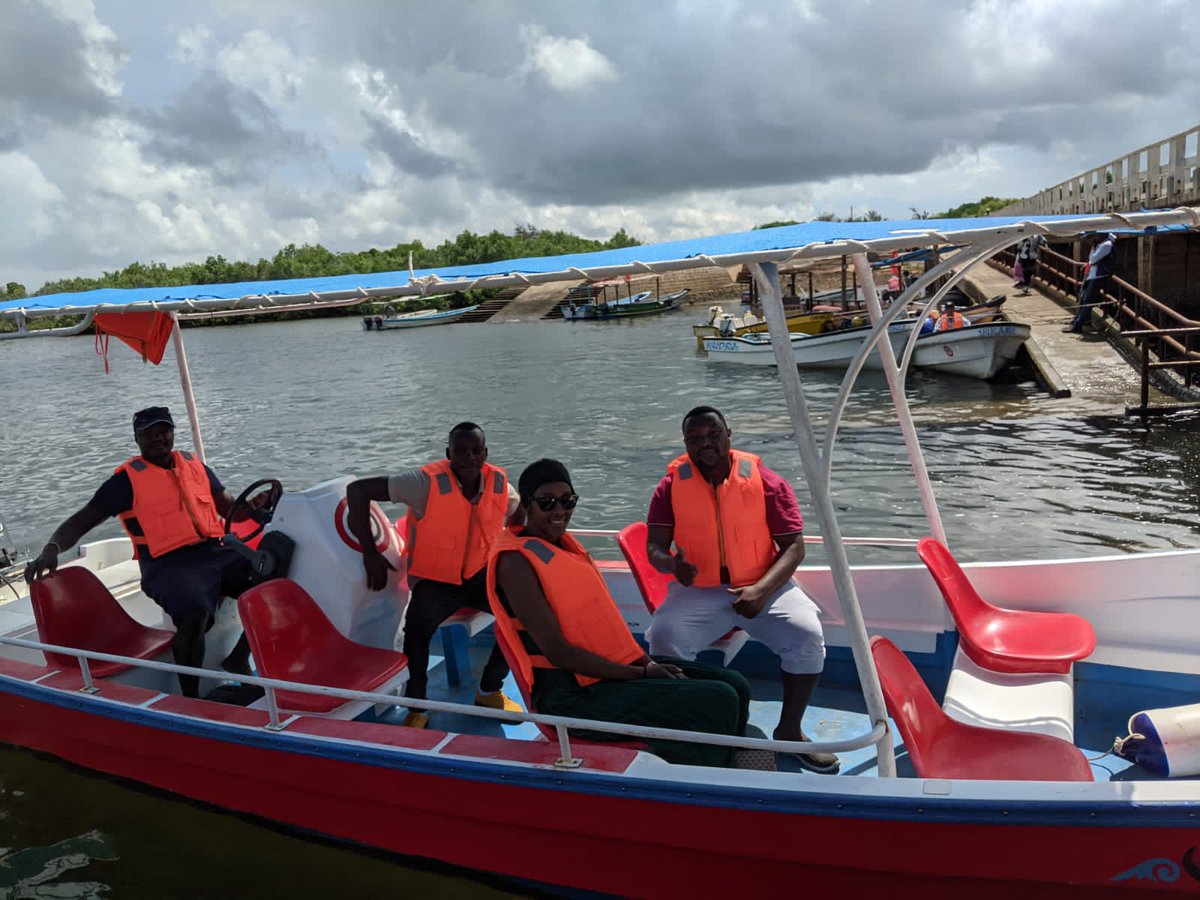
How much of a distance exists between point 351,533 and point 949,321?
57.4 ft

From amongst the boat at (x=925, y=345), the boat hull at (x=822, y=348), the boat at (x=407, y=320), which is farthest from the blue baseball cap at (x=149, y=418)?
the boat at (x=407, y=320)

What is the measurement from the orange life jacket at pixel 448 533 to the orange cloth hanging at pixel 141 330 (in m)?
2.15

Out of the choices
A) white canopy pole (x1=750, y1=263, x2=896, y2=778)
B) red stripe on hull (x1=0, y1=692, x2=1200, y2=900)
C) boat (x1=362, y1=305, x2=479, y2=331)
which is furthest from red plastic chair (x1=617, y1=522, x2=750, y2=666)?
boat (x1=362, y1=305, x2=479, y2=331)

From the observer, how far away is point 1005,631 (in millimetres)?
4574

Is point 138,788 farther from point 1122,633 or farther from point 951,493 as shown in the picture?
point 951,493

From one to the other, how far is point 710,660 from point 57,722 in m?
3.51

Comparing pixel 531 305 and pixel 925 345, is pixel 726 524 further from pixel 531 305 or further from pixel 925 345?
pixel 531 305

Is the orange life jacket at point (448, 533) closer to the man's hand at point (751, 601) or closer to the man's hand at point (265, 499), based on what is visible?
the man's hand at point (265, 499)

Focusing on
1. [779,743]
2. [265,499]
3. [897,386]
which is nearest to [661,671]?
[779,743]

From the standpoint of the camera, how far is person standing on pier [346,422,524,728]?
4.68 metres

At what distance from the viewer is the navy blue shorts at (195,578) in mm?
4906

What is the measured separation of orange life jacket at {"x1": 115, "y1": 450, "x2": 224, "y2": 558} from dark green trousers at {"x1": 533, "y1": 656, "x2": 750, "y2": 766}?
2.54 m

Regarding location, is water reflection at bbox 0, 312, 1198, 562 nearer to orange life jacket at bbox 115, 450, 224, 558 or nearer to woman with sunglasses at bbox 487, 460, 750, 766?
woman with sunglasses at bbox 487, 460, 750, 766

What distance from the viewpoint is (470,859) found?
3971 mm
